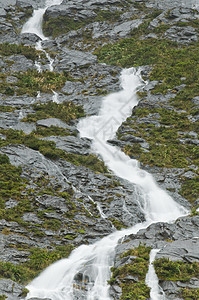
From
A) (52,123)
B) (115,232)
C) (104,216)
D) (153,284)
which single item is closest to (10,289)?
(153,284)

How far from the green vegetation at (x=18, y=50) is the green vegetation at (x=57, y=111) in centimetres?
1532

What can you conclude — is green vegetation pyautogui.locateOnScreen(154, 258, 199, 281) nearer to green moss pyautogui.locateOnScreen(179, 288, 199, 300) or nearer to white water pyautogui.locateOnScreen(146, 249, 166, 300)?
white water pyautogui.locateOnScreen(146, 249, 166, 300)

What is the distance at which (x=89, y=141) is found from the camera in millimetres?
27219

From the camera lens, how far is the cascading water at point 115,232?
489 inches

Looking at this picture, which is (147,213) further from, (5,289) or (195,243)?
(5,289)

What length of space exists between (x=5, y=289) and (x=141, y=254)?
6.04 metres

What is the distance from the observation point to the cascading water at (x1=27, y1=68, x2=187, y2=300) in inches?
489

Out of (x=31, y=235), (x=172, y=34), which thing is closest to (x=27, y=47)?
(x=172, y=34)

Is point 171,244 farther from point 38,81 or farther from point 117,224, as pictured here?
Result: point 38,81

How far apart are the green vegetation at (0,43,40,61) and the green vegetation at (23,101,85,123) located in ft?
50.3

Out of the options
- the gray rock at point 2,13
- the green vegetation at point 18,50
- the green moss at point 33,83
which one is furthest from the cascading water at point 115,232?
the gray rock at point 2,13

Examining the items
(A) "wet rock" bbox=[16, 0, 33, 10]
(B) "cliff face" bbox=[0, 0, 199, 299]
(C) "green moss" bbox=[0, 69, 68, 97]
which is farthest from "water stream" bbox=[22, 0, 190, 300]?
(A) "wet rock" bbox=[16, 0, 33, 10]

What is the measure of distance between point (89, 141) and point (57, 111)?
21.2 ft

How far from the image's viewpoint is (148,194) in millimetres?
21328
